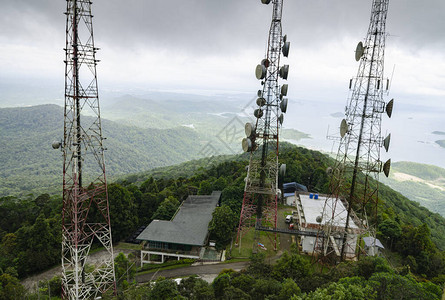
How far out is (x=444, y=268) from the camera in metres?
25.6

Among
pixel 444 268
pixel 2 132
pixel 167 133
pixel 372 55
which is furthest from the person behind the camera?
pixel 167 133

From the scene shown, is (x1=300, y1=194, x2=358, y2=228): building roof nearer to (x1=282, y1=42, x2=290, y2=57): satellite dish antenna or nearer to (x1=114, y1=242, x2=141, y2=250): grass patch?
(x1=282, y1=42, x2=290, y2=57): satellite dish antenna

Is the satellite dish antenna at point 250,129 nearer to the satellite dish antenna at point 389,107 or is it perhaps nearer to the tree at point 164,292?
the satellite dish antenna at point 389,107

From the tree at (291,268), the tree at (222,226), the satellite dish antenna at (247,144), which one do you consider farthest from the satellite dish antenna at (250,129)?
the tree at (291,268)

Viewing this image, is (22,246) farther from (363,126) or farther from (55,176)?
(55,176)

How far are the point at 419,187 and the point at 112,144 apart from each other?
144501mm

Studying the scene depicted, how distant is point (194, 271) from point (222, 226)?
17.8ft

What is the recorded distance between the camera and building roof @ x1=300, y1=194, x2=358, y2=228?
84.4 ft

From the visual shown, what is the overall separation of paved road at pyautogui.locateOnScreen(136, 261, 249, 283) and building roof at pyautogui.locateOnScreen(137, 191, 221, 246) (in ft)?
7.85

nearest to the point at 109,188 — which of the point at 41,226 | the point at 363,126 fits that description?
the point at 41,226

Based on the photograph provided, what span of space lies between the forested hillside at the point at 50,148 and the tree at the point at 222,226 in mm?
78490

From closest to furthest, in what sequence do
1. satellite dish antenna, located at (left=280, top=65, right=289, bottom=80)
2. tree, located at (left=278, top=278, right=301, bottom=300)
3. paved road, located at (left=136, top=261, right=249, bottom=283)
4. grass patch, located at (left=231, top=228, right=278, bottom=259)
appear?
tree, located at (left=278, top=278, right=301, bottom=300) < paved road, located at (left=136, top=261, right=249, bottom=283) < satellite dish antenna, located at (left=280, top=65, right=289, bottom=80) < grass patch, located at (left=231, top=228, right=278, bottom=259)

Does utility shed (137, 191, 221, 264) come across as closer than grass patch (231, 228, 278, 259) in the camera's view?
No

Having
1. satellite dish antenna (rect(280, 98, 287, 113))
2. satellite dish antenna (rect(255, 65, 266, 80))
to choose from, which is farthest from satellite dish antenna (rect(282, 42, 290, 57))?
satellite dish antenna (rect(280, 98, 287, 113))
